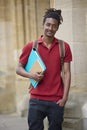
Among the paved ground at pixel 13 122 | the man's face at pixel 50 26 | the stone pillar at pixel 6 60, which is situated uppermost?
the man's face at pixel 50 26

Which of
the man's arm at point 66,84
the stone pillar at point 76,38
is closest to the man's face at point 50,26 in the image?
the man's arm at point 66,84

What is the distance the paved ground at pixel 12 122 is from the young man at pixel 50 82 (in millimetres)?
1795

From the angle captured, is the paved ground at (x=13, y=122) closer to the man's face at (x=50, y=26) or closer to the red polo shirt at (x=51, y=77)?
the red polo shirt at (x=51, y=77)

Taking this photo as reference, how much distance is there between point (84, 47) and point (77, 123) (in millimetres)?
1015

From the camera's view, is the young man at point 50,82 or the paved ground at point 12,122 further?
the paved ground at point 12,122

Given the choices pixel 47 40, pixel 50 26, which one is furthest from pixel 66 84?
pixel 50 26

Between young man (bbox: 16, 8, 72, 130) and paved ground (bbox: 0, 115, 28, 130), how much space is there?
5.89ft

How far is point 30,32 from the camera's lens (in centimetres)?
614

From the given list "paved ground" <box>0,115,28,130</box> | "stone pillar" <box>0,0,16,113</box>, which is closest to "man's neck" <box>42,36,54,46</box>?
"paved ground" <box>0,115,28,130</box>

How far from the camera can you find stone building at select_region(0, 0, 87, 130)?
5.09m

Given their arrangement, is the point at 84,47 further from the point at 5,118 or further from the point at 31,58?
the point at 5,118

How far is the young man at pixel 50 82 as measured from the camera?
12.1ft

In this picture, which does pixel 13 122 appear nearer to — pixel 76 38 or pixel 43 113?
pixel 76 38

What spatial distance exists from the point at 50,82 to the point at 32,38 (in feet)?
8.41
